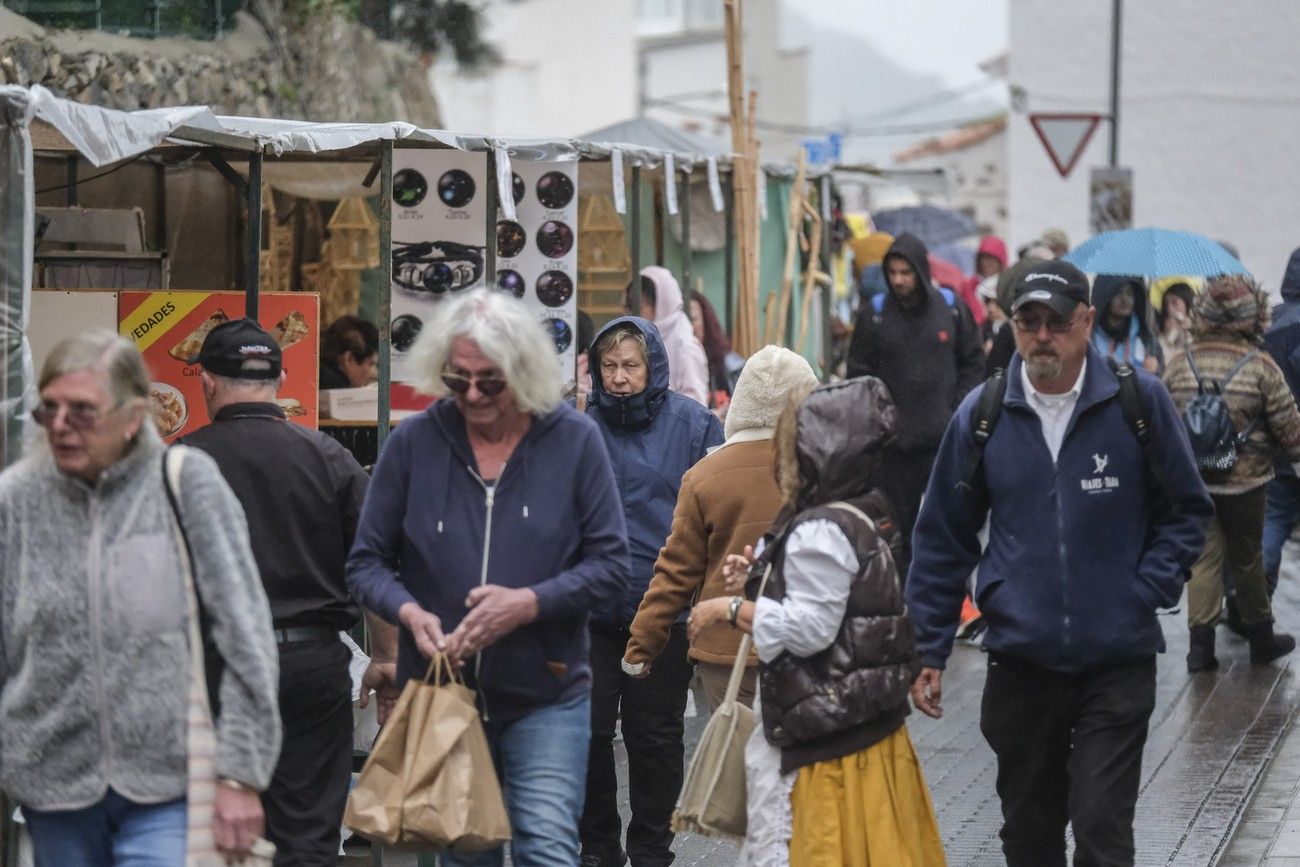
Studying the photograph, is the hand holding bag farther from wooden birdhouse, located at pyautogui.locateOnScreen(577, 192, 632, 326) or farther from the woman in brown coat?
wooden birdhouse, located at pyautogui.locateOnScreen(577, 192, 632, 326)

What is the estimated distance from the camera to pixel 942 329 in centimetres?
1120

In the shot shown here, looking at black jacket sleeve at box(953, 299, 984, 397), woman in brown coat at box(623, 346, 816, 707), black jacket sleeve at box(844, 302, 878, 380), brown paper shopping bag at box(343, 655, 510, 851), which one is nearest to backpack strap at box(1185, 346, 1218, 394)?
black jacket sleeve at box(953, 299, 984, 397)

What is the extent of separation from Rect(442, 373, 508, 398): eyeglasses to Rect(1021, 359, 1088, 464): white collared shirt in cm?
155

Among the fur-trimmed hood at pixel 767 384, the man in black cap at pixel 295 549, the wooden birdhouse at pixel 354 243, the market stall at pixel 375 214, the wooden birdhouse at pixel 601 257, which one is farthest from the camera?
the wooden birdhouse at pixel 601 257

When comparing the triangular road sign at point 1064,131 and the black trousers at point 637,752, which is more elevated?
the triangular road sign at point 1064,131

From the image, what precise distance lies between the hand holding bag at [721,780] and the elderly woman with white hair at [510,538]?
0.95 feet

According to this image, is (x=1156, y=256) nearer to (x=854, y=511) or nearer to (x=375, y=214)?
(x=375, y=214)

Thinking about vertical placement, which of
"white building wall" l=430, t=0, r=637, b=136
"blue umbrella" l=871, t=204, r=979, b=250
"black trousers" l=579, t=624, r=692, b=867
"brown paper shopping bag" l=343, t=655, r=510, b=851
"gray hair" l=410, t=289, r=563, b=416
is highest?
"white building wall" l=430, t=0, r=637, b=136

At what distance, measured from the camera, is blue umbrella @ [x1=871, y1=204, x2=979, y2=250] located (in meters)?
25.4

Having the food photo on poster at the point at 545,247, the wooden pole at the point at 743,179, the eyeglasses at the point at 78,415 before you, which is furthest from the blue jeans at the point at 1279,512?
the eyeglasses at the point at 78,415

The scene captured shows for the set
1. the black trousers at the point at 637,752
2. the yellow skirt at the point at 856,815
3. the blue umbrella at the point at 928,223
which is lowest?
the black trousers at the point at 637,752

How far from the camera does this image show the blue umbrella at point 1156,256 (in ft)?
37.4

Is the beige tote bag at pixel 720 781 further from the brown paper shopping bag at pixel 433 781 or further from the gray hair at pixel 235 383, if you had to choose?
the gray hair at pixel 235 383

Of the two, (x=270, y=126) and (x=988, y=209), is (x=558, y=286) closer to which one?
(x=270, y=126)
